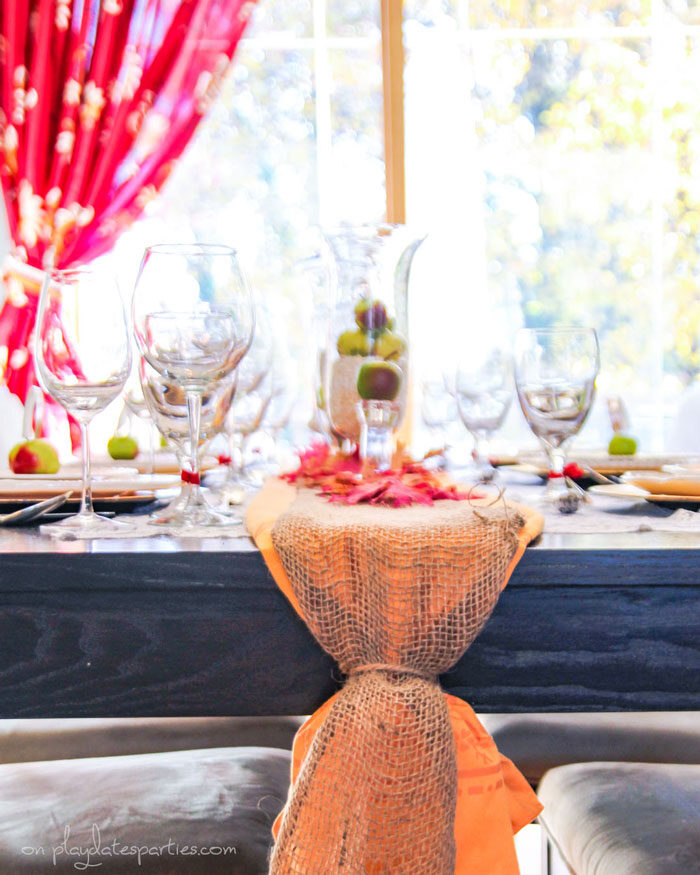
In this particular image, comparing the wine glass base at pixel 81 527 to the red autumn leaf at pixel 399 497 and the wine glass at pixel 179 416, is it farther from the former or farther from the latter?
the red autumn leaf at pixel 399 497

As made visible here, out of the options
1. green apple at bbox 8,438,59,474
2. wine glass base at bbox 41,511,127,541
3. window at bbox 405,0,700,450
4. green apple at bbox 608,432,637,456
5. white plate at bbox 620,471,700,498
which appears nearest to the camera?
wine glass base at bbox 41,511,127,541

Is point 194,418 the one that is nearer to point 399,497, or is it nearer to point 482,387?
point 399,497

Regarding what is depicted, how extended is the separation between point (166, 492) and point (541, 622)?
0.42 meters

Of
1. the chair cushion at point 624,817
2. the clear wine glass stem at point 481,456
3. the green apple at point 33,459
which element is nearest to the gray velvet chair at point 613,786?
the chair cushion at point 624,817

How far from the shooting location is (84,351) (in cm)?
74

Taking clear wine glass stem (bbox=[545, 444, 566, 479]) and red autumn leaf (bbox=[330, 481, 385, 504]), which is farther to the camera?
clear wine glass stem (bbox=[545, 444, 566, 479])

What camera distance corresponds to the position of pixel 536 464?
1.21m

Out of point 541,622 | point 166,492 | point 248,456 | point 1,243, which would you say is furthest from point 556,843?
point 1,243

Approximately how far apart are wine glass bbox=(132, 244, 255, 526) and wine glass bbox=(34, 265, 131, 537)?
42 mm

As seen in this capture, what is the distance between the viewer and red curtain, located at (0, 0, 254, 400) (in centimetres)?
340

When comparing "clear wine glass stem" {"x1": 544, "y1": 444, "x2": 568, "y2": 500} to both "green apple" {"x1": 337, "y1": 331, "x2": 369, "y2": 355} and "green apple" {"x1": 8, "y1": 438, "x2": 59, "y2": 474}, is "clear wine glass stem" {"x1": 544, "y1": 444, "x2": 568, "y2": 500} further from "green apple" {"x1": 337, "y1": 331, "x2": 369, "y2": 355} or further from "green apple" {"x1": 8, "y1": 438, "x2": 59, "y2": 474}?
"green apple" {"x1": 8, "y1": 438, "x2": 59, "y2": 474}

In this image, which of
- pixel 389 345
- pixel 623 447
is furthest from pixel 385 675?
pixel 623 447

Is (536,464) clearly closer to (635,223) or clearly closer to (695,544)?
(695,544)

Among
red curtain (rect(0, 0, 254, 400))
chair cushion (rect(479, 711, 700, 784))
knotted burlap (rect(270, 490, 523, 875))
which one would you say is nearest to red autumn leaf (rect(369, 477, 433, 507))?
knotted burlap (rect(270, 490, 523, 875))
